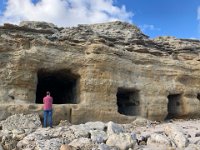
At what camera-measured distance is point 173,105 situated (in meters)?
20.1

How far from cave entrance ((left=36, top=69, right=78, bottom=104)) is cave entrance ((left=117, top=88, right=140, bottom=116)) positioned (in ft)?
8.53

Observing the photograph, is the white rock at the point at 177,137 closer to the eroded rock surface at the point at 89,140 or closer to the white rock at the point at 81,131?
the eroded rock surface at the point at 89,140

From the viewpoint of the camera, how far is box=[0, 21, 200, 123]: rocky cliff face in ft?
50.0

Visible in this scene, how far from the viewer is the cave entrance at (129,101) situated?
18.3 meters

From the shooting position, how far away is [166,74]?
64.2 ft

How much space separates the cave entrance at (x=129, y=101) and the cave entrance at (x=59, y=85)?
2.60 meters

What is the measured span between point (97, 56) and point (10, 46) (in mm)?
4396

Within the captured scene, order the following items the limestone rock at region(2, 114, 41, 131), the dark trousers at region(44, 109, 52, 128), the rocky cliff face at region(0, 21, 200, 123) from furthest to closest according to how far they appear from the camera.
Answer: the rocky cliff face at region(0, 21, 200, 123) → the dark trousers at region(44, 109, 52, 128) → the limestone rock at region(2, 114, 41, 131)

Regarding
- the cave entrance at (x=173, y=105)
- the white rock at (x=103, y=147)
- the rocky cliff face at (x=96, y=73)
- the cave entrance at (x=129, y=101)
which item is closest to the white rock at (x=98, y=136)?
the white rock at (x=103, y=147)

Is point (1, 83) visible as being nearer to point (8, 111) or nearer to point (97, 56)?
point (8, 111)

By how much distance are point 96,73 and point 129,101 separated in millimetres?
3163

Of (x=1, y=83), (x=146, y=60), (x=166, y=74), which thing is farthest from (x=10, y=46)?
(x=166, y=74)

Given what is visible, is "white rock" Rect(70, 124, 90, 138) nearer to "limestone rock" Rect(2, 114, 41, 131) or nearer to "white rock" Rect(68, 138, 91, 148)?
"white rock" Rect(68, 138, 91, 148)

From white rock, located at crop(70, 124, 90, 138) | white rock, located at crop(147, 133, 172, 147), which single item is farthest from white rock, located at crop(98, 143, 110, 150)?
white rock, located at crop(147, 133, 172, 147)
